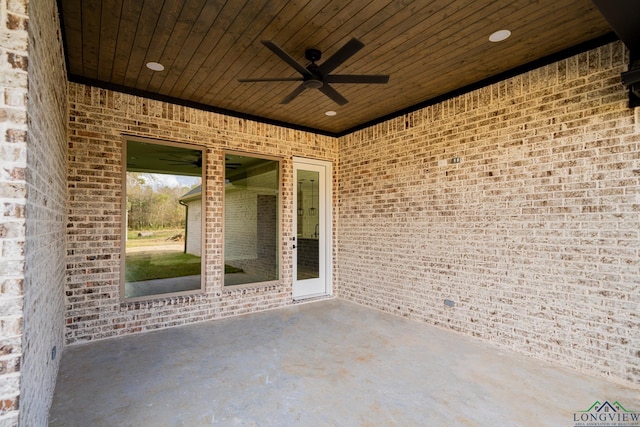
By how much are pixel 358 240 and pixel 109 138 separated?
4080 millimetres

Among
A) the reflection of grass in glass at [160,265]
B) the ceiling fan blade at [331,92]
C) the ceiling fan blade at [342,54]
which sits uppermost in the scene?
the ceiling fan blade at [342,54]

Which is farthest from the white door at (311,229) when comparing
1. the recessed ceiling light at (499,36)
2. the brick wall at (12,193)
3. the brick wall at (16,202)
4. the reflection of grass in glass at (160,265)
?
the brick wall at (12,193)

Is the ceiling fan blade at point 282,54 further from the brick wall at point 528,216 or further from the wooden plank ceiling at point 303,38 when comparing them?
the brick wall at point 528,216

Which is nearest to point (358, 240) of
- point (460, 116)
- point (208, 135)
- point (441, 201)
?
point (441, 201)

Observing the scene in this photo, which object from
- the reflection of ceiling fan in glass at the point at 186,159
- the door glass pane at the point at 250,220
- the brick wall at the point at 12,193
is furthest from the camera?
the door glass pane at the point at 250,220

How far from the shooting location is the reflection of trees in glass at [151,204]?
435cm

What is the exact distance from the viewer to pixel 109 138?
161 inches

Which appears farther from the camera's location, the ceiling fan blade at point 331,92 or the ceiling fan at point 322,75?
the ceiling fan blade at point 331,92

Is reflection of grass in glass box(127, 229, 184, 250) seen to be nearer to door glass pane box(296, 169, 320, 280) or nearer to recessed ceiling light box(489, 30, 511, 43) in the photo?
door glass pane box(296, 169, 320, 280)

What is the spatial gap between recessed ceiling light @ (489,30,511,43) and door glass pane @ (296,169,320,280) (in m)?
3.63

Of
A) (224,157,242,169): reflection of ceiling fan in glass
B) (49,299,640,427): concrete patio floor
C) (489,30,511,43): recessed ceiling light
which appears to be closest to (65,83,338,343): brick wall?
(224,157,242,169): reflection of ceiling fan in glass

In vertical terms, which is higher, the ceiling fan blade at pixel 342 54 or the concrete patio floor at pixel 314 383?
the ceiling fan blade at pixel 342 54

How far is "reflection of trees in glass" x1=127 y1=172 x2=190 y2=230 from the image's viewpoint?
4352mm

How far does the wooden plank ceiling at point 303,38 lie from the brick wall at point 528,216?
0.51 metres
